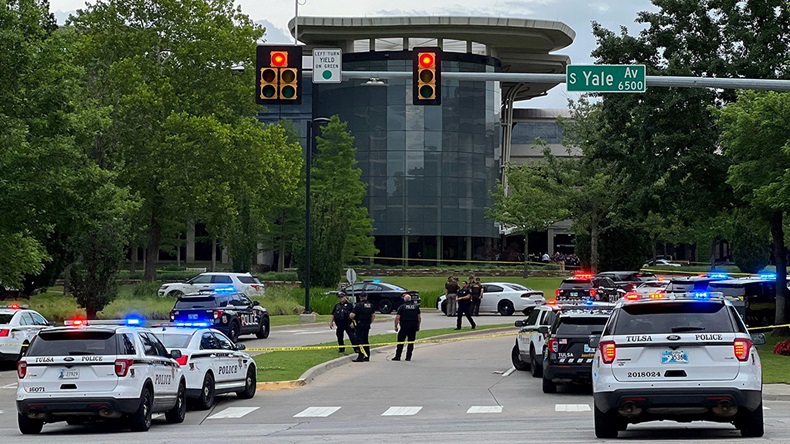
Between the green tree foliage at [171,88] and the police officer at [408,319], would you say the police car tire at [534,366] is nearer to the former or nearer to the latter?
the police officer at [408,319]

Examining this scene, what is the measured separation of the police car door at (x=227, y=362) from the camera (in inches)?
888

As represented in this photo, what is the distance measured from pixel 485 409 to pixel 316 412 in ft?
9.50

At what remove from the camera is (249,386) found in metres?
24.0

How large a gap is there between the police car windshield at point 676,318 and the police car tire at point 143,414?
718 cm

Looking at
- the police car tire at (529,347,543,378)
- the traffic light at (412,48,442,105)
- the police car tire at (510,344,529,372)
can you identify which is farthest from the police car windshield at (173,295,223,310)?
the traffic light at (412,48,442,105)

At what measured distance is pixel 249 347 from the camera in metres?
36.5

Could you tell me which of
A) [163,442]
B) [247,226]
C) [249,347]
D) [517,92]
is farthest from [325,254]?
[517,92]

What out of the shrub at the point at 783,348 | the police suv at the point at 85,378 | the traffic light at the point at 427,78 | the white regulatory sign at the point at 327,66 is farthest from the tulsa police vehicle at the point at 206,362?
the shrub at the point at 783,348

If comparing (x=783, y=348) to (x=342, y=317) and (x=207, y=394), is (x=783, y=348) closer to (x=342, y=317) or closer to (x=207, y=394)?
(x=342, y=317)

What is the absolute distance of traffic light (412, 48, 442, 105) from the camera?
21.3 metres

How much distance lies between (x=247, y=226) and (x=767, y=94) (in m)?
39.9

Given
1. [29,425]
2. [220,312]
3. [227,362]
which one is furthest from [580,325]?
→ [220,312]

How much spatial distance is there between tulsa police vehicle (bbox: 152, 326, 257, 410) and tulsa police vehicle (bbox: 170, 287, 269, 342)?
12.4 m

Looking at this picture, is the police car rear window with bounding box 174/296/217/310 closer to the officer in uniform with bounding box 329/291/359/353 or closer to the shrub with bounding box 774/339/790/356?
the officer in uniform with bounding box 329/291/359/353
